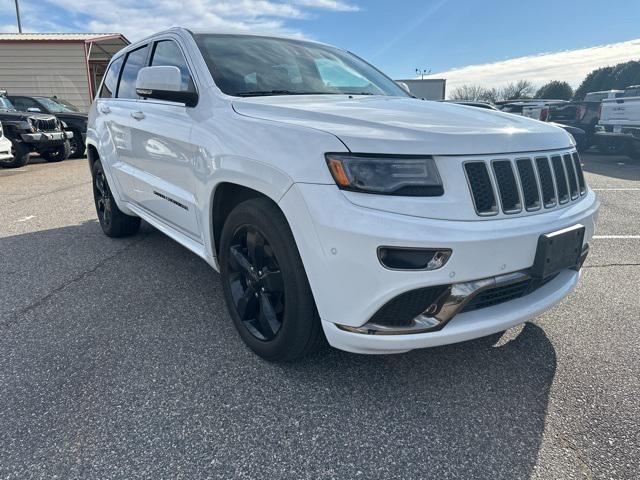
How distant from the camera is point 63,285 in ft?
11.7

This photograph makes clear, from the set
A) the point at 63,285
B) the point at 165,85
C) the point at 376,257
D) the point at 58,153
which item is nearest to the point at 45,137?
the point at 58,153

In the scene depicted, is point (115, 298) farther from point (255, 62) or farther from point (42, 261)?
point (255, 62)

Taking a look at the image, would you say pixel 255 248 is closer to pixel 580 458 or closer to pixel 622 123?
pixel 580 458

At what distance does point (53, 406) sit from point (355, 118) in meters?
1.92

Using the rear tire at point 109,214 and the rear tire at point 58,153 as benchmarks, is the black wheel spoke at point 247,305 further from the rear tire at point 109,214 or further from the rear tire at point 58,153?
the rear tire at point 58,153

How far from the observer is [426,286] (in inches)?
70.1

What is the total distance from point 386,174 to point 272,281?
807 millimetres

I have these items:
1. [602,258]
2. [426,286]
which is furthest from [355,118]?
[602,258]

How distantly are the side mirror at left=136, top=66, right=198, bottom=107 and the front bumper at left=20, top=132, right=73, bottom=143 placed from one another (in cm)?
1057

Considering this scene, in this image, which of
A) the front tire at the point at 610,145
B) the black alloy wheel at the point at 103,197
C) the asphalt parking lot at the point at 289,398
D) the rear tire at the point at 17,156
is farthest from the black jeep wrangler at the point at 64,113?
the front tire at the point at 610,145

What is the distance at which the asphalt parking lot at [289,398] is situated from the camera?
1803mm

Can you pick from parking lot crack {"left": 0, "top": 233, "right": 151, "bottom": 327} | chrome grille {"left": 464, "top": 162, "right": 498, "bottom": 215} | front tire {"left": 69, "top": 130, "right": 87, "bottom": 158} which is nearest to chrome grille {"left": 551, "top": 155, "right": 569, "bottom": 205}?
chrome grille {"left": 464, "top": 162, "right": 498, "bottom": 215}

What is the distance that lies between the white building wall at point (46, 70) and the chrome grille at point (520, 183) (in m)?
20.7

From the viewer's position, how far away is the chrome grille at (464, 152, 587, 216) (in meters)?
1.90
